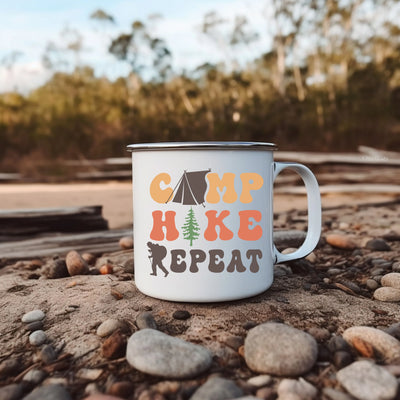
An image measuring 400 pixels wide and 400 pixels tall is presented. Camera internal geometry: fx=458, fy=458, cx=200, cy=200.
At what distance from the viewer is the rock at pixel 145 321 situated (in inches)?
61.5

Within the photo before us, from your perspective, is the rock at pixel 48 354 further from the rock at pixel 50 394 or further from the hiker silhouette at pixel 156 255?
the hiker silhouette at pixel 156 255

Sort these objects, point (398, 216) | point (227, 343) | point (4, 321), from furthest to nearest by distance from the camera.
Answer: point (398, 216), point (4, 321), point (227, 343)

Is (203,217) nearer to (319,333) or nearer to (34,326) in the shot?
→ (319,333)

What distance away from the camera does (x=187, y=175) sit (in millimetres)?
1566

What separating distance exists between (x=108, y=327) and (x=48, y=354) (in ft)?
0.68

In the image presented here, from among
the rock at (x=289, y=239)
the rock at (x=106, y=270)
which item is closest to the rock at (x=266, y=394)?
the rock at (x=106, y=270)

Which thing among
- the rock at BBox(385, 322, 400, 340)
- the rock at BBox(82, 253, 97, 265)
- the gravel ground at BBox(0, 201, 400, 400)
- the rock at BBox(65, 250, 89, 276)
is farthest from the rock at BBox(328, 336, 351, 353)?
the rock at BBox(82, 253, 97, 265)

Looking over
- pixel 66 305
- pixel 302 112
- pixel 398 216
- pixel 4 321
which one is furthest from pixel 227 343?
pixel 302 112

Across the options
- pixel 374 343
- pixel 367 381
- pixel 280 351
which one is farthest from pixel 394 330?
pixel 280 351

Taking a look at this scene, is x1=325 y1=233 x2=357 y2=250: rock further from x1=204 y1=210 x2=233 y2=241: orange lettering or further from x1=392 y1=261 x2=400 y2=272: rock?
x1=204 y1=210 x2=233 y2=241: orange lettering

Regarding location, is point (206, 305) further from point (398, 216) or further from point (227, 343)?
point (398, 216)

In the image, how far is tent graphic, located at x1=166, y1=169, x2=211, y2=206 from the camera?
1.56m

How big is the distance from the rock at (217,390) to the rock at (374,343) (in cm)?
46

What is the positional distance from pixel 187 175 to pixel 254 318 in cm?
56
